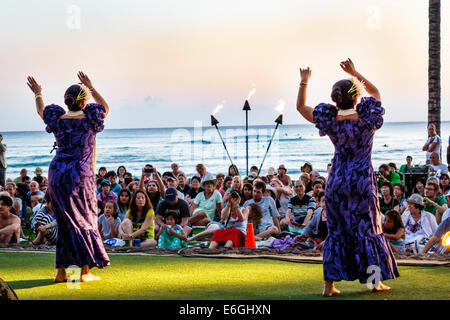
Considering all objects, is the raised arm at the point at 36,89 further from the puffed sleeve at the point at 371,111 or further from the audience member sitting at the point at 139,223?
the audience member sitting at the point at 139,223

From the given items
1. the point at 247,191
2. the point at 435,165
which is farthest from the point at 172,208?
the point at 435,165

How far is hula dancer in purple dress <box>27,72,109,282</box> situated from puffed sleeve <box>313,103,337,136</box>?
7.64 ft

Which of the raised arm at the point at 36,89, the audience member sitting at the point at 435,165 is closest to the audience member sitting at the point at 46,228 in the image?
the raised arm at the point at 36,89

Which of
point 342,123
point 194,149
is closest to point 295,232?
point 342,123

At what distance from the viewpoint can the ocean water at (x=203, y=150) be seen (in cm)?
5088

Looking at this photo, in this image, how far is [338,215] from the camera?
20.7ft

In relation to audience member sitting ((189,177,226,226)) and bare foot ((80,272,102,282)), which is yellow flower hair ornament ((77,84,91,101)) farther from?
audience member sitting ((189,177,226,226))

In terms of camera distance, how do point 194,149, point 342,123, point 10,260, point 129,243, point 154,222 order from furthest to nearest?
point 194,149 → point 154,222 → point 129,243 → point 10,260 → point 342,123

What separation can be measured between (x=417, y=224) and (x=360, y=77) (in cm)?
434

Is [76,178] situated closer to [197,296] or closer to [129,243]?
[197,296]

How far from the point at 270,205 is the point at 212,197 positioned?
217cm

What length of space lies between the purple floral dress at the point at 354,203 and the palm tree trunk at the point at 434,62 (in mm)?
13145

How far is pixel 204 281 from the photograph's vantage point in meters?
7.32
